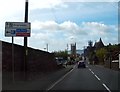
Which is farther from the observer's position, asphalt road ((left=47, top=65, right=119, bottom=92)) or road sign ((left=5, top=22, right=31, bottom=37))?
asphalt road ((left=47, top=65, right=119, bottom=92))

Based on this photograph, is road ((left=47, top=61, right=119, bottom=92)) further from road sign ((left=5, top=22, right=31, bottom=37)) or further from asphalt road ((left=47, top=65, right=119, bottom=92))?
road sign ((left=5, top=22, right=31, bottom=37))

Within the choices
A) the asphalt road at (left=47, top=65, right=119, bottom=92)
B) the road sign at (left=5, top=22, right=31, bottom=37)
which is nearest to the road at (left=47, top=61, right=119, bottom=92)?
A: the asphalt road at (left=47, top=65, right=119, bottom=92)

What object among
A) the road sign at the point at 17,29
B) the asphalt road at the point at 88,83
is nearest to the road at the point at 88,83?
the asphalt road at the point at 88,83

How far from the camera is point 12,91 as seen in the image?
18547 millimetres

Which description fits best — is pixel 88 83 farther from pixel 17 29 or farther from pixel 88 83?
pixel 17 29

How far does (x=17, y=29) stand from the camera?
73.5 feet

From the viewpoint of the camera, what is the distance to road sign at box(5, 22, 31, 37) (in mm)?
21312

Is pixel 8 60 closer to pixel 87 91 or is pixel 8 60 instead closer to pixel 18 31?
pixel 18 31

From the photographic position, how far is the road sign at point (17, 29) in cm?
2131

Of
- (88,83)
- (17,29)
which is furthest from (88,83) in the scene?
(17,29)

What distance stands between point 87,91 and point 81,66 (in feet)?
214

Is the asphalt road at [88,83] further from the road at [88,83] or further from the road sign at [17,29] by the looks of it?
the road sign at [17,29]

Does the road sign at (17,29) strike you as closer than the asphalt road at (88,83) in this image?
Yes

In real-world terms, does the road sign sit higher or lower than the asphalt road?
higher
